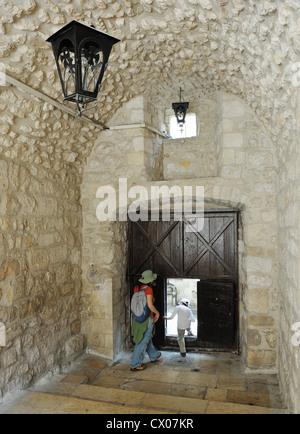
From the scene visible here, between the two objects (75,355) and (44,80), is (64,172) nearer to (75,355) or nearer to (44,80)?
(44,80)

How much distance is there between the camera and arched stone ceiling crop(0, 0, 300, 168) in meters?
2.20

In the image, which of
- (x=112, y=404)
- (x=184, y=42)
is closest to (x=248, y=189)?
(x=184, y=42)

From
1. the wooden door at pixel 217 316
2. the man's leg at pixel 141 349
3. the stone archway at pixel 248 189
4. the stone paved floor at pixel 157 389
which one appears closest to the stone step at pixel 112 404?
the stone paved floor at pixel 157 389

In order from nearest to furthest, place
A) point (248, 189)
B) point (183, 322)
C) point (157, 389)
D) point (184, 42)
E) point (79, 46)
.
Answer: point (79, 46) → point (184, 42) → point (157, 389) → point (248, 189) → point (183, 322)

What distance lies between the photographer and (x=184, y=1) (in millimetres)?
2494

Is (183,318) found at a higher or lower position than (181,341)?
higher

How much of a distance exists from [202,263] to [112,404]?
238 cm

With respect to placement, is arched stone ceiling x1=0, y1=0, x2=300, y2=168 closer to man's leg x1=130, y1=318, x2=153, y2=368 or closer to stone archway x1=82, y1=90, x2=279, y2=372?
stone archway x1=82, y1=90, x2=279, y2=372

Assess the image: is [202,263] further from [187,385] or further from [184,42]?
[184,42]

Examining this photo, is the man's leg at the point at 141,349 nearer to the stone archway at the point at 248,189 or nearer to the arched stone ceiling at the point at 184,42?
the stone archway at the point at 248,189

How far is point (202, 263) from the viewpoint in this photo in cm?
482

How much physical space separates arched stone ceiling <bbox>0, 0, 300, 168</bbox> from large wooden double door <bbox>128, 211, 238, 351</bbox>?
186cm

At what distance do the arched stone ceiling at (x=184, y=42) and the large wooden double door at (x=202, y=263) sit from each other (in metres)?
1.86
